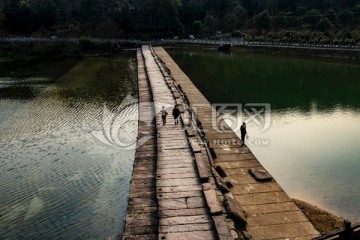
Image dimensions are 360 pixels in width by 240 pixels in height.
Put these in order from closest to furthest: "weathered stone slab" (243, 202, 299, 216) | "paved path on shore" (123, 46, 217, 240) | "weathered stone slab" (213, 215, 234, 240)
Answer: "weathered stone slab" (213, 215, 234, 240) → "paved path on shore" (123, 46, 217, 240) → "weathered stone slab" (243, 202, 299, 216)

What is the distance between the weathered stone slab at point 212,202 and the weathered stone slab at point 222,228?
294mm

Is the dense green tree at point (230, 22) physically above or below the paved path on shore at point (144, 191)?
above

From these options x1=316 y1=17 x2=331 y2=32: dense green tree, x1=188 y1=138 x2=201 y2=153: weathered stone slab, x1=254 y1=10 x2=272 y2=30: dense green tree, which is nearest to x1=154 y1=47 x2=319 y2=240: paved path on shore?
x1=188 y1=138 x2=201 y2=153: weathered stone slab

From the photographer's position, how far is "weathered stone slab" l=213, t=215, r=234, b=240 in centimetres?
1159

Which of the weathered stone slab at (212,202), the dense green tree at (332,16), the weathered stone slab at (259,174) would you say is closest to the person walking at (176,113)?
the weathered stone slab at (259,174)

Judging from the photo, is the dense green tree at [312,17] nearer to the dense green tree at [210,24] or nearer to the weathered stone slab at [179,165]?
the dense green tree at [210,24]

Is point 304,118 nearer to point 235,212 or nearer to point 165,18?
point 235,212

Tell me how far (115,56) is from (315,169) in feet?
196

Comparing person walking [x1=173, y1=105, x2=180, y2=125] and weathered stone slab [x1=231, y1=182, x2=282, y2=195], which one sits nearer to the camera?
weathered stone slab [x1=231, y1=182, x2=282, y2=195]

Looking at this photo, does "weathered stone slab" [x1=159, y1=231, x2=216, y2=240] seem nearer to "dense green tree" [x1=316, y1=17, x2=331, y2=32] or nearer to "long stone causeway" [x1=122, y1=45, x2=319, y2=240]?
"long stone causeway" [x1=122, y1=45, x2=319, y2=240]

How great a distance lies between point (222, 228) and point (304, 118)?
66.3 feet

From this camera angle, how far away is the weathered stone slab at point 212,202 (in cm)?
1309

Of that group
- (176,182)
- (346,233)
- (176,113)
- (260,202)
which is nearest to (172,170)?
(176,182)

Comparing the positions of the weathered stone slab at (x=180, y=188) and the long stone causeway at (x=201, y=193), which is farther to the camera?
the weathered stone slab at (x=180, y=188)
